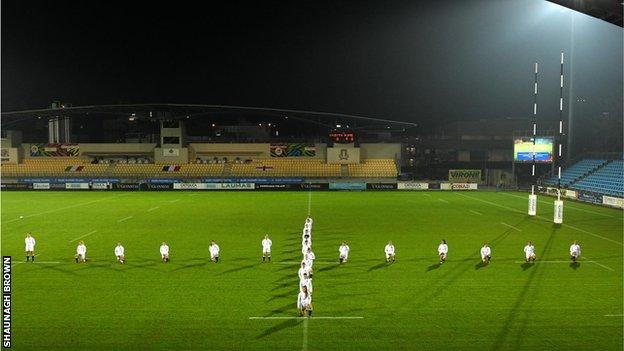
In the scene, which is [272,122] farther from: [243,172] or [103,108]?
[103,108]

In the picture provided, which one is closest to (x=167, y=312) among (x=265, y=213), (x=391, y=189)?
(x=265, y=213)

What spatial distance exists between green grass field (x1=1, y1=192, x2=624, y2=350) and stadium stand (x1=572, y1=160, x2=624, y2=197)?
999 cm

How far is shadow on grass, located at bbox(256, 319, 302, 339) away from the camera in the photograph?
11.4 m

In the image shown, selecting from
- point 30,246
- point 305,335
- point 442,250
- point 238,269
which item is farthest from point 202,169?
point 305,335

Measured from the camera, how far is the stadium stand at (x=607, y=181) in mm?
38866

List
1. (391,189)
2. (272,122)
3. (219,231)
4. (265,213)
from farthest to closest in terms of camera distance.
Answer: (272,122) → (391,189) → (265,213) → (219,231)

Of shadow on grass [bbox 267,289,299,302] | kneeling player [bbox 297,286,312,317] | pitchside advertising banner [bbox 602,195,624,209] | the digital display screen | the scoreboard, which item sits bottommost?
shadow on grass [bbox 267,289,299,302]

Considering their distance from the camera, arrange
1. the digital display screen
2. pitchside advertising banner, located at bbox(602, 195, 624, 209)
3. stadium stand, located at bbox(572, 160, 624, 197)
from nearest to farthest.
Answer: pitchside advertising banner, located at bbox(602, 195, 624, 209)
stadium stand, located at bbox(572, 160, 624, 197)
the digital display screen

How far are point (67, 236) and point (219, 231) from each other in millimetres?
8022

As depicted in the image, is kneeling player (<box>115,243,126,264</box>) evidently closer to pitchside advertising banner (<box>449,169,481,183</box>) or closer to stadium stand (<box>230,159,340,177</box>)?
stadium stand (<box>230,159,340,177</box>)

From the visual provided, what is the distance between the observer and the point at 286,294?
14.6 m

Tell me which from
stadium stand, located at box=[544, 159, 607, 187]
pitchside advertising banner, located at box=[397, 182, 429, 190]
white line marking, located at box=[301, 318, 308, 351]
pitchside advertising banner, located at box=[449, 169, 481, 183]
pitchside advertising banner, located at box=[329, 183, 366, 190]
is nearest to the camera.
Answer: white line marking, located at box=[301, 318, 308, 351]

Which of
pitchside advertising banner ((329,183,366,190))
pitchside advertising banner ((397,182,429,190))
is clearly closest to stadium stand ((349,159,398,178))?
pitchside advertising banner ((397,182,429,190))

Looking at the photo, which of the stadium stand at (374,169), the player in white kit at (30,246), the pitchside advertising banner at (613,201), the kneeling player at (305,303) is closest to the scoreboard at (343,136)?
the stadium stand at (374,169)
